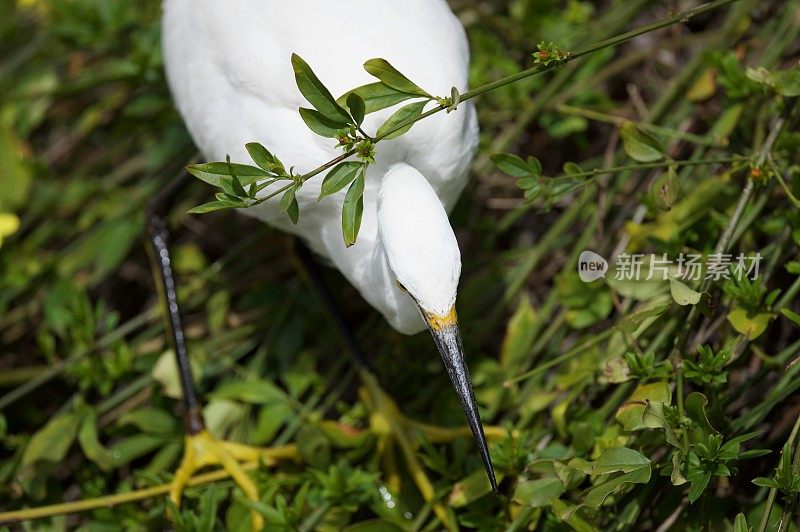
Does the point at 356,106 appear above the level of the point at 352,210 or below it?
above

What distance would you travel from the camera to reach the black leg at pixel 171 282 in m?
1.83

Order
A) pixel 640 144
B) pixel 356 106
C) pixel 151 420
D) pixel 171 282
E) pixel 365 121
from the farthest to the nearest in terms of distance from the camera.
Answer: pixel 171 282 < pixel 151 420 < pixel 640 144 < pixel 365 121 < pixel 356 106

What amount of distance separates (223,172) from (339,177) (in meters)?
0.16

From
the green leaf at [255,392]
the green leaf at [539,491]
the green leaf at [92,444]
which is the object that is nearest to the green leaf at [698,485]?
the green leaf at [539,491]

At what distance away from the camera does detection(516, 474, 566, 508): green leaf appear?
1.40 m

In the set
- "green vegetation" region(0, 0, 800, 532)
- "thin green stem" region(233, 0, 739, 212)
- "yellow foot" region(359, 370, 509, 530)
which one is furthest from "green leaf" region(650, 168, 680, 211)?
"yellow foot" region(359, 370, 509, 530)

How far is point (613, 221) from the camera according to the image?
6.26 feet

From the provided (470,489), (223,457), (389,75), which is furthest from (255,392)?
(389,75)

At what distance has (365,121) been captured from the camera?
1378mm

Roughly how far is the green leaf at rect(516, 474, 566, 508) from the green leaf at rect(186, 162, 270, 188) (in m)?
0.68

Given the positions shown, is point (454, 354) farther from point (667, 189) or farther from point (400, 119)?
point (667, 189)

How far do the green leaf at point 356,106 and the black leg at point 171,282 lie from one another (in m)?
0.92

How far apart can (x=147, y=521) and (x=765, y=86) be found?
144 cm

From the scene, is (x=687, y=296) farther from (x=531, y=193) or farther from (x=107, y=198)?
(x=107, y=198)
